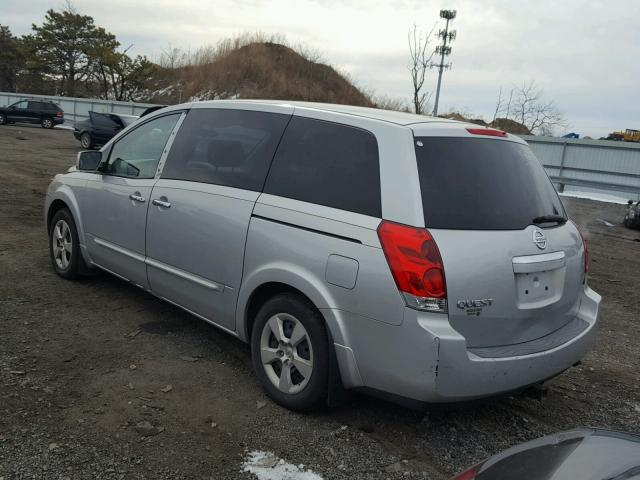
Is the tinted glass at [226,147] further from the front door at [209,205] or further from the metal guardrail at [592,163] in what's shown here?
the metal guardrail at [592,163]

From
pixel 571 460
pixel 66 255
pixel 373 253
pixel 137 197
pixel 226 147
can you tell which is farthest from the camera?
pixel 66 255

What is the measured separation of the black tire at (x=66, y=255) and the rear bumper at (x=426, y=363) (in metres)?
3.24

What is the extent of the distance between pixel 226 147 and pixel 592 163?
19201mm

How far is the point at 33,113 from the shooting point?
3158 centimetres

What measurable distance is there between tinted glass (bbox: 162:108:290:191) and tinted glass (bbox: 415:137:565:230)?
109 centimetres

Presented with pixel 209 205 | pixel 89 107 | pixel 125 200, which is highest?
pixel 89 107

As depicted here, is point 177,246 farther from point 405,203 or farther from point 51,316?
point 405,203

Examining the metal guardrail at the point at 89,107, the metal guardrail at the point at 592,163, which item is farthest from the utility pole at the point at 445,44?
the metal guardrail at the point at 89,107

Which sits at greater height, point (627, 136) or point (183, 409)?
point (627, 136)

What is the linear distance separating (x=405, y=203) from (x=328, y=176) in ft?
1.86

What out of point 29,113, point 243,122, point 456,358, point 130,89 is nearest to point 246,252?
point 243,122

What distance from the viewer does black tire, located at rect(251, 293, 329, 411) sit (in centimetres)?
317

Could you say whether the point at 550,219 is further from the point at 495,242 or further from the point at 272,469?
the point at 272,469

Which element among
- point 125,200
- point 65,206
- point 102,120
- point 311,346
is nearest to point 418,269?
point 311,346
